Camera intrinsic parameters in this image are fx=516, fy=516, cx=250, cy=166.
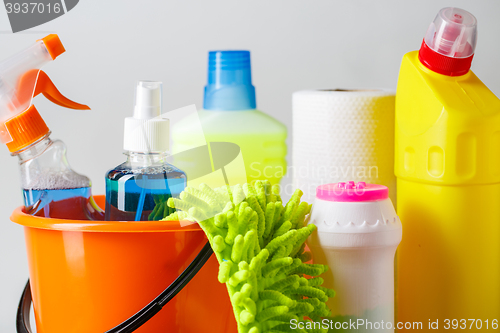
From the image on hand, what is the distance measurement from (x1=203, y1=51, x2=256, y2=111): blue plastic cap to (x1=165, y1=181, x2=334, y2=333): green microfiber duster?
15 cm

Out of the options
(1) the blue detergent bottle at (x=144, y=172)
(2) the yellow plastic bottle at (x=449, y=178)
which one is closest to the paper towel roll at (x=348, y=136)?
(2) the yellow plastic bottle at (x=449, y=178)

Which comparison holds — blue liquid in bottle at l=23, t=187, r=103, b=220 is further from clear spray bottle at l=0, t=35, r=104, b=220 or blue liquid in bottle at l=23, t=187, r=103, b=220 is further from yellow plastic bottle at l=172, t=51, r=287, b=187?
yellow plastic bottle at l=172, t=51, r=287, b=187

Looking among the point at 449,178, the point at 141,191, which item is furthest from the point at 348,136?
the point at 141,191

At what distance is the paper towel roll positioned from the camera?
502 millimetres

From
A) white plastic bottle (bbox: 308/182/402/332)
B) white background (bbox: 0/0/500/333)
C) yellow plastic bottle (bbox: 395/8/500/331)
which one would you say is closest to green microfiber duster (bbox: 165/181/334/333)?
white plastic bottle (bbox: 308/182/402/332)

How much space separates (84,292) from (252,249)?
14cm

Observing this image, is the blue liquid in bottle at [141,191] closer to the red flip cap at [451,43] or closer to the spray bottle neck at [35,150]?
the spray bottle neck at [35,150]

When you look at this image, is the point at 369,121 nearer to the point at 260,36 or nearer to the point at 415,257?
the point at 415,257

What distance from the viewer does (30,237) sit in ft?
1.41

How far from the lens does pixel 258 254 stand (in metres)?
0.37

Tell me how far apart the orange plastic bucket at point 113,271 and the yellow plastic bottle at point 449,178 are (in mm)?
199

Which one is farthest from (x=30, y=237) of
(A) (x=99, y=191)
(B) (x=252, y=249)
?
(A) (x=99, y=191)

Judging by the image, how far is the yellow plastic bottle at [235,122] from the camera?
532 millimetres

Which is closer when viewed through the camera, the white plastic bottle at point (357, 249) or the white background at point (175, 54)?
the white plastic bottle at point (357, 249)
